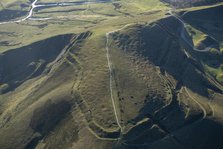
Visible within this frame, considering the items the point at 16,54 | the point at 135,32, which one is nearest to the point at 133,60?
the point at 135,32

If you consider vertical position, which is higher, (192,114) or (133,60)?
(133,60)

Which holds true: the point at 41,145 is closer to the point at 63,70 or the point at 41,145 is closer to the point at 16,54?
the point at 63,70

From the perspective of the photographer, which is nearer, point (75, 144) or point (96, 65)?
point (75, 144)

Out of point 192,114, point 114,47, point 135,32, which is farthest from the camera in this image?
point 135,32

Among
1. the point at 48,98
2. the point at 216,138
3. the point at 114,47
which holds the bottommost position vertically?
the point at 216,138

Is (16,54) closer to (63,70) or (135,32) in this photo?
(63,70)

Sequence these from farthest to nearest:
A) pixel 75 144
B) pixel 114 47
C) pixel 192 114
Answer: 1. pixel 114 47
2. pixel 192 114
3. pixel 75 144
